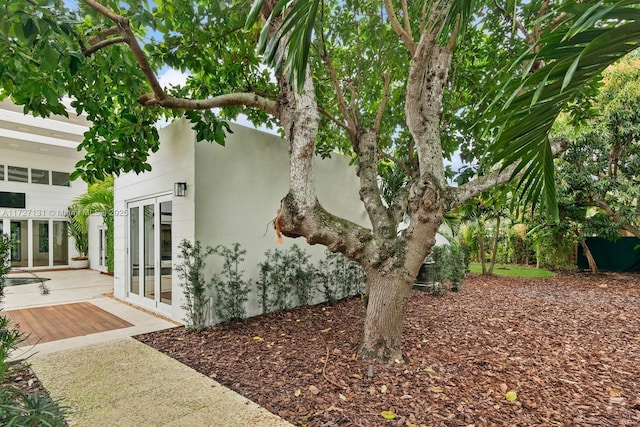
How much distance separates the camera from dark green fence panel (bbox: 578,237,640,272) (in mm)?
11164

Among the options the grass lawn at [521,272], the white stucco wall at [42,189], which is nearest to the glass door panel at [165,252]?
the grass lawn at [521,272]

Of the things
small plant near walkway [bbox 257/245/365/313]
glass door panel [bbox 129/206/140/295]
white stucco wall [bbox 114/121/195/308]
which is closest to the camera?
white stucco wall [bbox 114/121/195/308]

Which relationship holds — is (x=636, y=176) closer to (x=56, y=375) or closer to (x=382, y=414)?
(x=382, y=414)

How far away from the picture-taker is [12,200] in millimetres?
13703

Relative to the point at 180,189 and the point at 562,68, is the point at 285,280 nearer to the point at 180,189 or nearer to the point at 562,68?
the point at 180,189

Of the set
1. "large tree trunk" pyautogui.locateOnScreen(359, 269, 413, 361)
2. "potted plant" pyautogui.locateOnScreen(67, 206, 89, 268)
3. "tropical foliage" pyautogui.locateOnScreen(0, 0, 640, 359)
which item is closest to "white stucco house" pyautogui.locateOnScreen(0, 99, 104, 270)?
"potted plant" pyautogui.locateOnScreen(67, 206, 89, 268)

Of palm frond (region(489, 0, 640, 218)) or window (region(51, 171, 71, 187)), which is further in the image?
window (region(51, 171, 71, 187))

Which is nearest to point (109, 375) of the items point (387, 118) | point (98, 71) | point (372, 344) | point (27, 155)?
point (372, 344)

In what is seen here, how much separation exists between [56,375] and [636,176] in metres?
13.4

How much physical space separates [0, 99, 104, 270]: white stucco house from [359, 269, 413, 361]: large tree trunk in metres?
13.6

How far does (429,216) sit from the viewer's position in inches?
147

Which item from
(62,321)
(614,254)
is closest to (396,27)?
(62,321)

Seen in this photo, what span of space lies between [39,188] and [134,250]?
37.4 ft

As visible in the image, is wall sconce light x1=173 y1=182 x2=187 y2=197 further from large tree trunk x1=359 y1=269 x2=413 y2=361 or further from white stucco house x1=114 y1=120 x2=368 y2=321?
large tree trunk x1=359 y1=269 x2=413 y2=361
